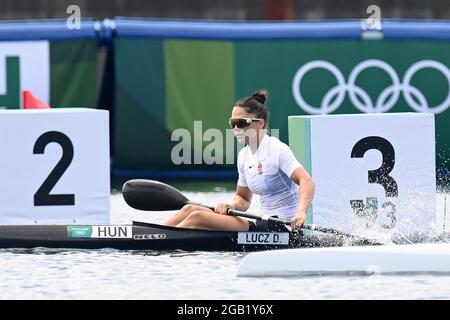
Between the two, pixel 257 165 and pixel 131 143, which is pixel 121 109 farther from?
pixel 257 165

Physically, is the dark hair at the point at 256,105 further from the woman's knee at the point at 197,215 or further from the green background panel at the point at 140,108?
the green background panel at the point at 140,108

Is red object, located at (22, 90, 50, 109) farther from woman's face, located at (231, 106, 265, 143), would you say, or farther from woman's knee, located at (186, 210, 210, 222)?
woman's face, located at (231, 106, 265, 143)

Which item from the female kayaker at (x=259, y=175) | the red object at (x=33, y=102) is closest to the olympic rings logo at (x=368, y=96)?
the red object at (x=33, y=102)

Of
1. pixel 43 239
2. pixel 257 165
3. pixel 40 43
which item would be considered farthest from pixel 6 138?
pixel 40 43

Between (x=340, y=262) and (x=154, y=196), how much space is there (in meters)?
1.93

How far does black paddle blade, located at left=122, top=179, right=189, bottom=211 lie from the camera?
36.4 feet

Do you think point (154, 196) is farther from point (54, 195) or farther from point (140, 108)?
point (140, 108)

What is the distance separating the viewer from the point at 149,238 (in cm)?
1088

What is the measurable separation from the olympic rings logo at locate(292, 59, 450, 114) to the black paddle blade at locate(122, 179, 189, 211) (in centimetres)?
684

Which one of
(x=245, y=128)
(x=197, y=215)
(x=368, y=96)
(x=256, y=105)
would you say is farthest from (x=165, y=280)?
(x=368, y=96)

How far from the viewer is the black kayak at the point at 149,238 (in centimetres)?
1059

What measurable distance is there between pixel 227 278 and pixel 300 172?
1152mm

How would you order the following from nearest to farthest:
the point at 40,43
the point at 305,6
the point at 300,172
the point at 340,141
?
the point at 300,172
the point at 340,141
the point at 40,43
the point at 305,6

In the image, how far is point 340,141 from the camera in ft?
36.9
